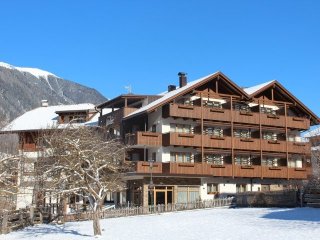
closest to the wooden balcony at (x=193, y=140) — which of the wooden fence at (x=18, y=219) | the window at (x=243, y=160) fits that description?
the window at (x=243, y=160)

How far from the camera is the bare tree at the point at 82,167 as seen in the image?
28719 mm

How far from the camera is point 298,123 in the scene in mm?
55656

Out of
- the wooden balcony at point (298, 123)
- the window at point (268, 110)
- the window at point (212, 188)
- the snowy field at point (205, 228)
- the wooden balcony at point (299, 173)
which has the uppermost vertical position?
the window at point (268, 110)

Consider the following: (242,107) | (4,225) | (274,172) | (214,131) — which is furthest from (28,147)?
(274,172)

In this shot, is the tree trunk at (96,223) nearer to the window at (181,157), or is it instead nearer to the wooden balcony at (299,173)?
the window at (181,157)

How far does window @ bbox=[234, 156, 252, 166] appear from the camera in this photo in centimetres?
5255

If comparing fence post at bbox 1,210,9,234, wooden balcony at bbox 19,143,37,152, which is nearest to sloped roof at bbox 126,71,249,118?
wooden balcony at bbox 19,143,37,152

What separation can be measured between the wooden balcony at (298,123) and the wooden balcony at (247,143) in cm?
504

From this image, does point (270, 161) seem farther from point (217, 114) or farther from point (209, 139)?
point (209, 139)

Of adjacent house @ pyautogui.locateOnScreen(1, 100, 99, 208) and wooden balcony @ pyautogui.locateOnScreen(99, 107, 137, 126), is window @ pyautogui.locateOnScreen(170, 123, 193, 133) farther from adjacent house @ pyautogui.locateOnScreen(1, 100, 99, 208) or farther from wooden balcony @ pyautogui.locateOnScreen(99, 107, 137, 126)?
adjacent house @ pyautogui.locateOnScreen(1, 100, 99, 208)

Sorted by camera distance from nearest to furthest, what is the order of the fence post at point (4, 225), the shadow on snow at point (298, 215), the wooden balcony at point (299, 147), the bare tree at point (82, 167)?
the bare tree at point (82, 167) < the shadow on snow at point (298, 215) < the fence post at point (4, 225) < the wooden balcony at point (299, 147)

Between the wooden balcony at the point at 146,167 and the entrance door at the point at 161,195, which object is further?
the entrance door at the point at 161,195

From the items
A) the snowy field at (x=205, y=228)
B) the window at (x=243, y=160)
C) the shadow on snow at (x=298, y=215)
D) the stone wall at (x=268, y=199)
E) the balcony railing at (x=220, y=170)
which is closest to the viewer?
the snowy field at (x=205, y=228)

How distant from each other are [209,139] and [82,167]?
771 inches
